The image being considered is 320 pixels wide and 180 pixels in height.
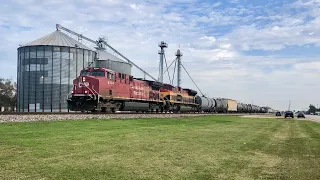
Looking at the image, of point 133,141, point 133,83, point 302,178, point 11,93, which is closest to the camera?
point 302,178

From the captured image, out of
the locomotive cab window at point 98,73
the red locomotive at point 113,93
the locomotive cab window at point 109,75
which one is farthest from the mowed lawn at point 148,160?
the locomotive cab window at point 109,75

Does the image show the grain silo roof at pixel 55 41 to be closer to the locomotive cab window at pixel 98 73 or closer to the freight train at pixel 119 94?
the freight train at pixel 119 94

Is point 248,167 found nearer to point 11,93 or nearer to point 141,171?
point 141,171

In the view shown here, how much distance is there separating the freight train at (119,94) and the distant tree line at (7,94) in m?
49.4

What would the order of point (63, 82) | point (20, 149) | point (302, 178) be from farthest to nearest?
1. point (63, 82)
2. point (20, 149)
3. point (302, 178)

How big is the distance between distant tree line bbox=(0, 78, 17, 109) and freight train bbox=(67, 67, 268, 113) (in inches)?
1946

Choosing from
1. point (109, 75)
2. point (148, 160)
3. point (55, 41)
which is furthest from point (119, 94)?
point (55, 41)

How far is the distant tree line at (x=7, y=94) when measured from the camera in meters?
82.8

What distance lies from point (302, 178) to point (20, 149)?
6.91m

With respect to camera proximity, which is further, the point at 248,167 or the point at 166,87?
the point at 166,87

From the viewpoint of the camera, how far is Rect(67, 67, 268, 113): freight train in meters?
28.6

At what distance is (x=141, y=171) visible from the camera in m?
6.91

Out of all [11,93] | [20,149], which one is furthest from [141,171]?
[11,93]

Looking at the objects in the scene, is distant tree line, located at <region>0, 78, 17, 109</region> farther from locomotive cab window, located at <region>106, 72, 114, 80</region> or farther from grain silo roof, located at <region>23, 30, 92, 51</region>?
locomotive cab window, located at <region>106, 72, 114, 80</region>
